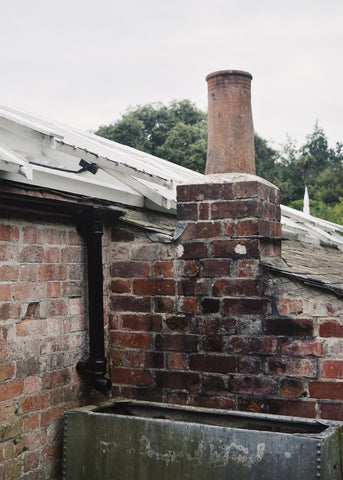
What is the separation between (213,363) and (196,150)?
2332 cm

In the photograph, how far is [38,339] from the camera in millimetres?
3576

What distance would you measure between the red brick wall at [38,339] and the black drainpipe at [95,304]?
7cm

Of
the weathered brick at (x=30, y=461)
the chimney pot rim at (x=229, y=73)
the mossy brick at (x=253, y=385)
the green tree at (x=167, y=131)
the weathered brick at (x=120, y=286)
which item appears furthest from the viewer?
the green tree at (x=167, y=131)

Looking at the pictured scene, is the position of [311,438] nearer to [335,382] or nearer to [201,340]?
[335,382]

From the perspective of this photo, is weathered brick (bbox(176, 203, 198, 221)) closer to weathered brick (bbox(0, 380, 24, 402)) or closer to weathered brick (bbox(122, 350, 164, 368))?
weathered brick (bbox(122, 350, 164, 368))

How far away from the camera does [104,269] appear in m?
4.17

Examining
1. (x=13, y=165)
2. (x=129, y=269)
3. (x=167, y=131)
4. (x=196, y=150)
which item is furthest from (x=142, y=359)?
(x=167, y=131)

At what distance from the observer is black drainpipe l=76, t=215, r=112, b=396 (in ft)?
12.8

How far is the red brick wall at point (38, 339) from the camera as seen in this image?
3.34 m

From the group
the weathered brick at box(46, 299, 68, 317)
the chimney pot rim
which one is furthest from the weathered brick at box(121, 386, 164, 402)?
the chimney pot rim

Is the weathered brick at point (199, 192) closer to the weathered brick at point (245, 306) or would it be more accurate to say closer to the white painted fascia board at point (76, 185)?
the white painted fascia board at point (76, 185)

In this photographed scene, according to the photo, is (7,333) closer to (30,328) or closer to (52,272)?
(30,328)

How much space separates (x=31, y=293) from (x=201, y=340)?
112cm

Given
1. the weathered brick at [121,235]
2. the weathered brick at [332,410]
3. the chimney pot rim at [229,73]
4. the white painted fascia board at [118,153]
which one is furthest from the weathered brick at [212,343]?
the chimney pot rim at [229,73]
